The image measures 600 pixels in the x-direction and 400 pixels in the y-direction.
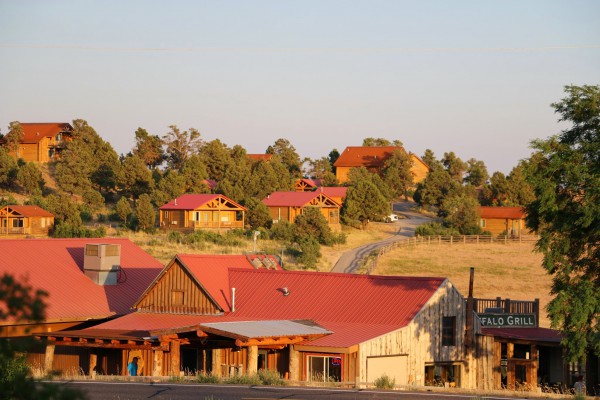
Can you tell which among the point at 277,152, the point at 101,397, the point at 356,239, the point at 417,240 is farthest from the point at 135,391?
the point at 277,152

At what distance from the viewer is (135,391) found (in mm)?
25844

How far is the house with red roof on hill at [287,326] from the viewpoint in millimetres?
35469

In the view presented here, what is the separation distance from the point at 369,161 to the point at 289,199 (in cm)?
3511

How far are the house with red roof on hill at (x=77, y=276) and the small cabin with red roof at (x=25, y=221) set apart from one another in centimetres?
4130

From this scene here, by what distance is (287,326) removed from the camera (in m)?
37.2

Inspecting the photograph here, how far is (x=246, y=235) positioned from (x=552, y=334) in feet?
176

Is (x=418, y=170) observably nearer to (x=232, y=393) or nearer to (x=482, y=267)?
(x=482, y=267)

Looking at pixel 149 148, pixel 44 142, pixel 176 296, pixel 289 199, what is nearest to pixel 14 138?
pixel 44 142

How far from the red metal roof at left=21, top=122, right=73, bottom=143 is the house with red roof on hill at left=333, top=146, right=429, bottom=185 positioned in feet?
124

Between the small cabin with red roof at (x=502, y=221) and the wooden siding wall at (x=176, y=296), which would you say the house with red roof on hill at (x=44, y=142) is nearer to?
the small cabin with red roof at (x=502, y=221)

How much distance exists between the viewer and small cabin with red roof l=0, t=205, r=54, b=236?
87938 millimetres

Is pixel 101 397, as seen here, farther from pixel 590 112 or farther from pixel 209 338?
pixel 590 112

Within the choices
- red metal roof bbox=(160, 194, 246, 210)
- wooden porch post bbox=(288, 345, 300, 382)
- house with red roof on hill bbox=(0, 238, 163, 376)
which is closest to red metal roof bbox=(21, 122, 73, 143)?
red metal roof bbox=(160, 194, 246, 210)

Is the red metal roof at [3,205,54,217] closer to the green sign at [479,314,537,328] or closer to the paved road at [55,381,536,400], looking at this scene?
the green sign at [479,314,537,328]
